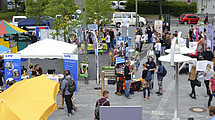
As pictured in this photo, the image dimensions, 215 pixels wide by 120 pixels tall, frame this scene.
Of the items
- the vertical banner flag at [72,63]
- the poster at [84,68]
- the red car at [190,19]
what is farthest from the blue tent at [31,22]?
the red car at [190,19]

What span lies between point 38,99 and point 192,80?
8.15 metres

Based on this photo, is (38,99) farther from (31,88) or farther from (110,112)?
(110,112)

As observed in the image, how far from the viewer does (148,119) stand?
12461 millimetres

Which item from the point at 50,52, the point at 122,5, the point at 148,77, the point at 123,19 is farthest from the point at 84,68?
the point at 122,5

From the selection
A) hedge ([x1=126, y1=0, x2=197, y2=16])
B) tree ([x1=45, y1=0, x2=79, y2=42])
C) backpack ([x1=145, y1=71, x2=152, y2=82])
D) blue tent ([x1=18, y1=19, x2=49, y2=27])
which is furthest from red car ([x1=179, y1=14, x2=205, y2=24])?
backpack ([x1=145, y1=71, x2=152, y2=82])

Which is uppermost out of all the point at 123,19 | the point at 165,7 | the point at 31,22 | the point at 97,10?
the point at 165,7

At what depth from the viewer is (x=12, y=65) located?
15.9 meters

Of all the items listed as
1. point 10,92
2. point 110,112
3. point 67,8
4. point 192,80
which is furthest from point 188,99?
point 67,8

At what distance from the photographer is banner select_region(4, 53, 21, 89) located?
1584 cm

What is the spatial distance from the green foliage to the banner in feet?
50.7

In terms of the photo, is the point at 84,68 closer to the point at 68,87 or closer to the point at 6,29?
the point at 68,87

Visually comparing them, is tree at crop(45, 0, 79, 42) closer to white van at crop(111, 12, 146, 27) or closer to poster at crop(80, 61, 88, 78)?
poster at crop(80, 61, 88, 78)

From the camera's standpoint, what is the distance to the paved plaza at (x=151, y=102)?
12.8 m

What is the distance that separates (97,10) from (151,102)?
18.4m
